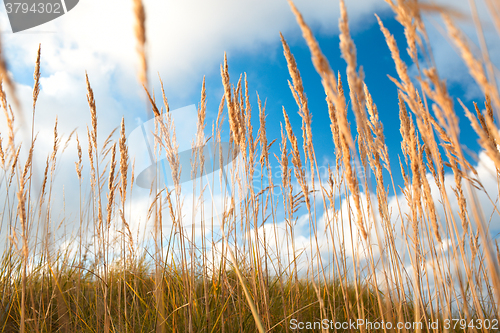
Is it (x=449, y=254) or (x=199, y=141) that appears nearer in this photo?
(x=449, y=254)

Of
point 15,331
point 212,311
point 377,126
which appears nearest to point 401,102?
point 377,126

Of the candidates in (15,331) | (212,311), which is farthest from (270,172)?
(15,331)

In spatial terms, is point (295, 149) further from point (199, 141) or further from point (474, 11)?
point (474, 11)

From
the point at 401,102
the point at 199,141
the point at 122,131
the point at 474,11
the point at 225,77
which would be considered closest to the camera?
the point at 474,11

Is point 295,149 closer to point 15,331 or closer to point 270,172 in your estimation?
point 270,172

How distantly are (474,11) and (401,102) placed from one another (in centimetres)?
113

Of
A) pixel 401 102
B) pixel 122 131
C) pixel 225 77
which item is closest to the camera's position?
pixel 225 77

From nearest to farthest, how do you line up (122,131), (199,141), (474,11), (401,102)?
(474,11), (401,102), (122,131), (199,141)

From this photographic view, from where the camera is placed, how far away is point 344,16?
1.02 m

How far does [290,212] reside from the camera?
2510mm

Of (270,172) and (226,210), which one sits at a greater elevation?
(270,172)

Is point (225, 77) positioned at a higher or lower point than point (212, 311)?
higher

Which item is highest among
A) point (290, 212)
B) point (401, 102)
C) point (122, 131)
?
point (122, 131)

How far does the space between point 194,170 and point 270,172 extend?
624 millimetres
